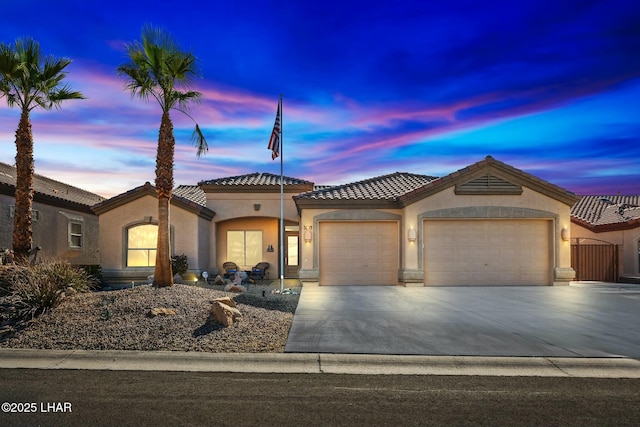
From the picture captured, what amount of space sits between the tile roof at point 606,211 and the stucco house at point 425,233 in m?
6.67

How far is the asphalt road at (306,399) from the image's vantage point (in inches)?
180

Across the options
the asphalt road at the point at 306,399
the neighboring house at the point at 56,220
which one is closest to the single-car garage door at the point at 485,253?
the asphalt road at the point at 306,399

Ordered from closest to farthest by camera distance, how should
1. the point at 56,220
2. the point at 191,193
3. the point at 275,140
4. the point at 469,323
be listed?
the point at 469,323 → the point at 275,140 → the point at 56,220 → the point at 191,193

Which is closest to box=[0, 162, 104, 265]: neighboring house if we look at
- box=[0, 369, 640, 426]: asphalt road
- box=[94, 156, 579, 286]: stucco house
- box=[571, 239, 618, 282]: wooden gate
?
box=[94, 156, 579, 286]: stucco house

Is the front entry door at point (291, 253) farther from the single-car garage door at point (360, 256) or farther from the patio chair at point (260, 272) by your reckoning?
the single-car garage door at point (360, 256)

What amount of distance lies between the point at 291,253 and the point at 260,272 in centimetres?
244

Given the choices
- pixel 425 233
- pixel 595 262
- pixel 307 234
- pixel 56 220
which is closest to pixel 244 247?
pixel 307 234

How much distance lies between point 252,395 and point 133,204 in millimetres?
15669

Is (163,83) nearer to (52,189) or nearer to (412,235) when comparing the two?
(412,235)

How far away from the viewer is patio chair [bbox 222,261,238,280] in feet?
62.9

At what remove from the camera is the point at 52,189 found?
→ 80.3ft

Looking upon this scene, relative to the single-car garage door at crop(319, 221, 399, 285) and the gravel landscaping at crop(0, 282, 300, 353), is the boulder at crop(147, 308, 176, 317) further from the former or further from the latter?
the single-car garage door at crop(319, 221, 399, 285)

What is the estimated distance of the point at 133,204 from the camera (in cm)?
1877

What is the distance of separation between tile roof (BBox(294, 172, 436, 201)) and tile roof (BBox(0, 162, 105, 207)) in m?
14.3
